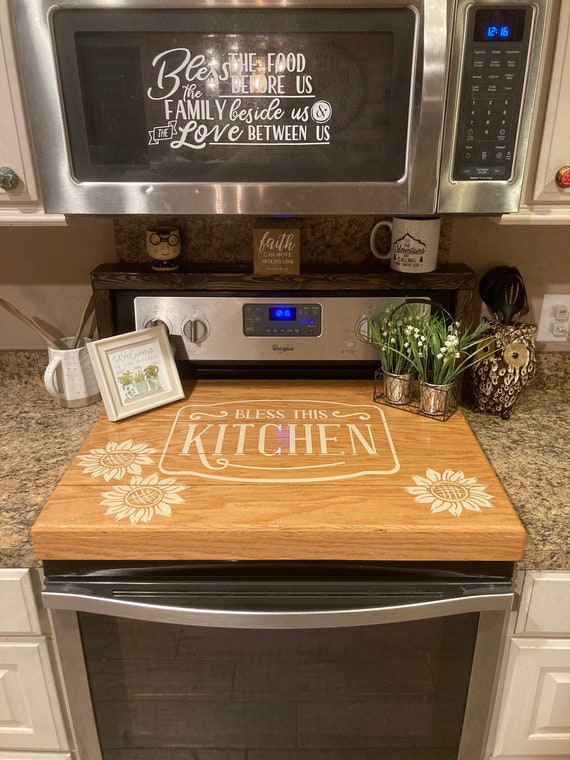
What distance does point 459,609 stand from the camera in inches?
36.2

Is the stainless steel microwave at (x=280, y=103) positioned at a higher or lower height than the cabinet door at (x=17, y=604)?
higher

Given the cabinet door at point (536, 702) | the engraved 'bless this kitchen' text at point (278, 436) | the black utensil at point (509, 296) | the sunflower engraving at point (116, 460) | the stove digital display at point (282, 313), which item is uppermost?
the black utensil at point (509, 296)

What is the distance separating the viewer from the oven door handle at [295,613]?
91 centimetres

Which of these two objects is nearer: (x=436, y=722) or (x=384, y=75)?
(x=384, y=75)

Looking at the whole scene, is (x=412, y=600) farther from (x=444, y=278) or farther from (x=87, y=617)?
(x=444, y=278)

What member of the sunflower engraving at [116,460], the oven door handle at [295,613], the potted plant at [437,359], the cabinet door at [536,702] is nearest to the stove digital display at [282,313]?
the potted plant at [437,359]

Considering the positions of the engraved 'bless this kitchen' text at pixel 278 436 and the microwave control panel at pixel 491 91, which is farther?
the engraved 'bless this kitchen' text at pixel 278 436

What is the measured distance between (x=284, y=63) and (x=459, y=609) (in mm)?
862

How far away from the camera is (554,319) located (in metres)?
1.42

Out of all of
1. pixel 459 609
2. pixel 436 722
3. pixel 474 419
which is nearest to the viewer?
pixel 459 609

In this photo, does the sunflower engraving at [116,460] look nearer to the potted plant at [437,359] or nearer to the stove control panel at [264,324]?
the stove control panel at [264,324]

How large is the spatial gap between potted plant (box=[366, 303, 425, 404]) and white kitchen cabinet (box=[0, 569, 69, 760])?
0.73 metres

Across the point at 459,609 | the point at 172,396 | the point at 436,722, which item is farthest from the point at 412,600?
the point at 172,396

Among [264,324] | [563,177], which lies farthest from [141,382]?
[563,177]
